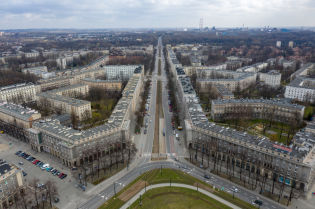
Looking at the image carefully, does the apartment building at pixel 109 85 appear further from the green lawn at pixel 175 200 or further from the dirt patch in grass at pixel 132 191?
the green lawn at pixel 175 200

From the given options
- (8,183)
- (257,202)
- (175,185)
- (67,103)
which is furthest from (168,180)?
(67,103)

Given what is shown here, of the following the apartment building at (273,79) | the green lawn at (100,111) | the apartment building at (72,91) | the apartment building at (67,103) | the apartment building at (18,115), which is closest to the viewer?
the apartment building at (18,115)

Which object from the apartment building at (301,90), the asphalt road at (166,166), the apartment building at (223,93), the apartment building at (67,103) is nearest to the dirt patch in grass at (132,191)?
the asphalt road at (166,166)

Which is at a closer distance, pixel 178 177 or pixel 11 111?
pixel 178 177

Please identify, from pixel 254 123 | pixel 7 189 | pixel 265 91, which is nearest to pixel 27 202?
pixel 7 189

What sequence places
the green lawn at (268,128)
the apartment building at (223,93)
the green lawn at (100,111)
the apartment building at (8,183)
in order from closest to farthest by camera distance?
1. the apartment building at (8,183)
2. the green lawn at (268,128)
3. the green lawn at (100,111)
4. the apartment building at (223,93)

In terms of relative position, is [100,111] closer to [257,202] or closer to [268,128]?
[268,128]

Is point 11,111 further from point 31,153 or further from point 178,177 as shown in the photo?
point 178,177
